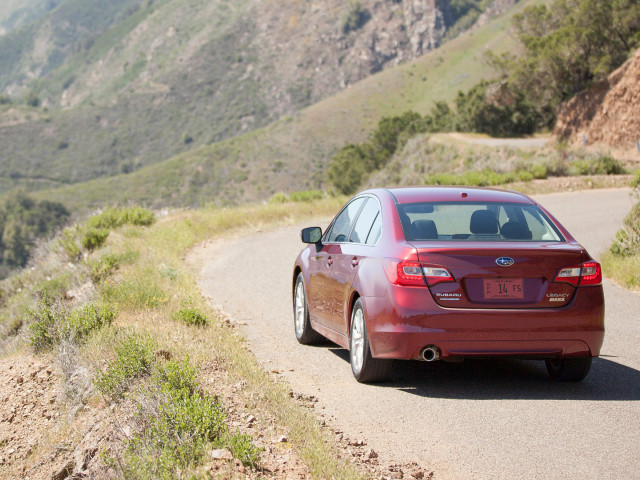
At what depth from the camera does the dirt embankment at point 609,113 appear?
130ft

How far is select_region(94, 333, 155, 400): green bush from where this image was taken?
680 cm

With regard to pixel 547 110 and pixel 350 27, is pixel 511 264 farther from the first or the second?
pixel 350 27

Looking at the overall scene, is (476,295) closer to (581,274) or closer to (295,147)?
(581,274)

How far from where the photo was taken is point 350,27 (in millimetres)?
189875

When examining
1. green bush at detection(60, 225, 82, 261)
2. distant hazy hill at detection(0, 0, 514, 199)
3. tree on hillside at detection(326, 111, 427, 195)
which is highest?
green bush at detection(60, 225, 82, 261)

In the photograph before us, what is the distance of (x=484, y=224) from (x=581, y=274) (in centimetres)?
90

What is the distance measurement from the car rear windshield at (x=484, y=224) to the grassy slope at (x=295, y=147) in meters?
93.3

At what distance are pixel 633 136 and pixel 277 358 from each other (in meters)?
34.2

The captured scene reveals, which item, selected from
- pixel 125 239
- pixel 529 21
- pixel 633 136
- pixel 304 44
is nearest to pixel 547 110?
pixel 529 21

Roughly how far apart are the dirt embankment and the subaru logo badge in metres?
33.2

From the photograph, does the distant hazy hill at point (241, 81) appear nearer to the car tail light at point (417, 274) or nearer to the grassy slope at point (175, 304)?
the grassy slope at point (175, 304)

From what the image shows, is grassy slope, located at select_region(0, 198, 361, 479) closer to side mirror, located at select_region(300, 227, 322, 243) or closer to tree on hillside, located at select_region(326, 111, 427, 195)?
side mirror, located at select_region(300, 227, 322, 243)

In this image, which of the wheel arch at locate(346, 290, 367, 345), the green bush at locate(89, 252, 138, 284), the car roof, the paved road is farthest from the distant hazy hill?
the wheel arch at locate(346, 290, 367, 345)

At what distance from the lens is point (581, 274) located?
6.59 m
